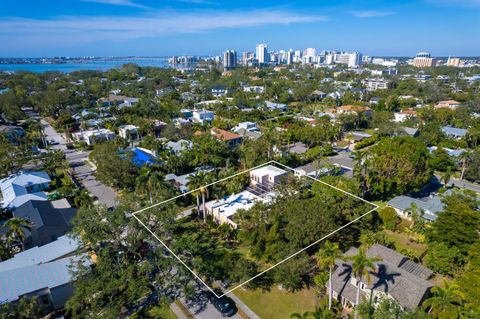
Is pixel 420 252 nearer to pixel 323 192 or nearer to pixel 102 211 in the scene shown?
pixel 323 192

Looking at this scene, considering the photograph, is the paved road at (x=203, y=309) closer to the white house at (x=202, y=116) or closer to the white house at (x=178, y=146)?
the white house at (x=178, y=146)

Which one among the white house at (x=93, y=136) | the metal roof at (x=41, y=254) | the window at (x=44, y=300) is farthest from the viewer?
the white house at (x=93, y=136)

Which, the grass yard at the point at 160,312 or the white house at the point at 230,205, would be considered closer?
the grass yard at the point at 160,312

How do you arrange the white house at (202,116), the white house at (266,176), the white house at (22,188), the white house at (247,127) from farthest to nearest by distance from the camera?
the white house at (202,116), the white house at (247,127), the white house at (266,176), the white house at (22,188)

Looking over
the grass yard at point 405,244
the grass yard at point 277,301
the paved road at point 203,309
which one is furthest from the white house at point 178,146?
the grass yard at point 405,244

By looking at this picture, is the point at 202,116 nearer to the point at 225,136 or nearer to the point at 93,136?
the point at 225,136

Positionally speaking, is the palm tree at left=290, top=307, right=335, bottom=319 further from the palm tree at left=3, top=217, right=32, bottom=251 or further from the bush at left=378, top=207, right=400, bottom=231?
the palm tree at left=3, top=217, right=32, bottom=251

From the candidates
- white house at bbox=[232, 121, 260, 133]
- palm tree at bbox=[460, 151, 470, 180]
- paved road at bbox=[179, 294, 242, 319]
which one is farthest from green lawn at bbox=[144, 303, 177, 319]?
white house at bbox=[232, 121, 260, 133]
